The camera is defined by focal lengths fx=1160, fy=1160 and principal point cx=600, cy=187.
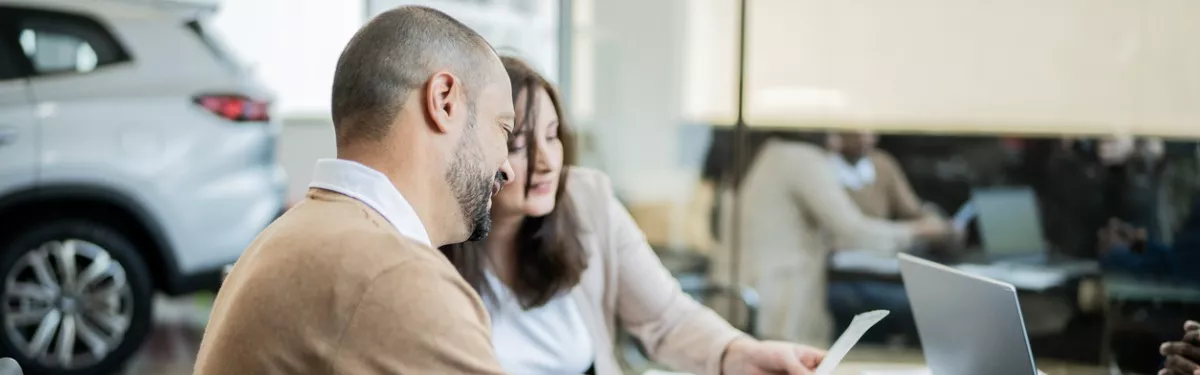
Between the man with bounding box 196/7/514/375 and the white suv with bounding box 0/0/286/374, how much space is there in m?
2.57

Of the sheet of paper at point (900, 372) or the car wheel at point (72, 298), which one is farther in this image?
the car wheel at point (72, 298)

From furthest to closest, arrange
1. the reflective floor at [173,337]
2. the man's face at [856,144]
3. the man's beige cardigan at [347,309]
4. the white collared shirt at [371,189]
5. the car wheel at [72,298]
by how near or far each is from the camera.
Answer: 1. the man's face at [856,144]
2. the reflective floor at [173,337]
3. the car wheel at [72,298]
4. the white collared shirt at [371,189]
5. the man's beige cardigan at [347,309]

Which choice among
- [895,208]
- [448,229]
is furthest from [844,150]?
[448,229]

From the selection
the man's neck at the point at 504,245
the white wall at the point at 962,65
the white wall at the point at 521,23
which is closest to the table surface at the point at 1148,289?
the white wall at the point at 962,65

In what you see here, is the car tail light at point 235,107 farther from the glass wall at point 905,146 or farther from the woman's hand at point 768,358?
the woman's hand at point 768,358

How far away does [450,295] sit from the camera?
107 centimetres

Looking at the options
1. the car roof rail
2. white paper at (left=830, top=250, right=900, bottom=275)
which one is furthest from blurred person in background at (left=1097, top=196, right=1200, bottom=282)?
the car roof rail

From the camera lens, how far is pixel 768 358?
1.92 m

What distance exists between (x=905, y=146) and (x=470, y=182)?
4.18m

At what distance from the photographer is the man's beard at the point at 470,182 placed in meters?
1.25

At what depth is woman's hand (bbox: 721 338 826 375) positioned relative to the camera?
1.88 meters

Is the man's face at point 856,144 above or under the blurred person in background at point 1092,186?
above

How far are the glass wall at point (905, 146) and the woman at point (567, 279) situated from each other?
2589 mm

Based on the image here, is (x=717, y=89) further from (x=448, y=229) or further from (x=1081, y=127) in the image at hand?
(x=448, y=229)
